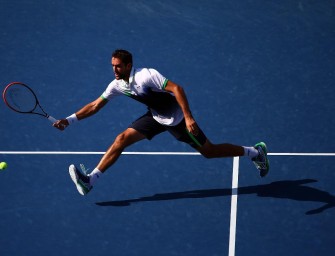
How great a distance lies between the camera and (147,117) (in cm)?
776

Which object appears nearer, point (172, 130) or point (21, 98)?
point (172, 130)

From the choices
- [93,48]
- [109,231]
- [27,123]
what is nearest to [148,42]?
[93,48]

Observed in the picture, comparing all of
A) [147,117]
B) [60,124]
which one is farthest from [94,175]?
[147,117]

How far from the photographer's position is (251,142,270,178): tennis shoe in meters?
7.99

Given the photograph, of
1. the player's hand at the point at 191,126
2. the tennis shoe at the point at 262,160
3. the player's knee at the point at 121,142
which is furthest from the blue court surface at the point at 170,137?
the player's hand at the point at 191,126

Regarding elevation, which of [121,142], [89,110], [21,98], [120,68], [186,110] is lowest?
[121,142]

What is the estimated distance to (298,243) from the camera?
23.6ft

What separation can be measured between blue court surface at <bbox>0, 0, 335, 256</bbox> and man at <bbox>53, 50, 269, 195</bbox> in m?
0.45

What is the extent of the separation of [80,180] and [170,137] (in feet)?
5.76

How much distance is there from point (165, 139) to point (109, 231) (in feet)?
6.03

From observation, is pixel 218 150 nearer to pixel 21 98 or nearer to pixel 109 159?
pixel 109 159

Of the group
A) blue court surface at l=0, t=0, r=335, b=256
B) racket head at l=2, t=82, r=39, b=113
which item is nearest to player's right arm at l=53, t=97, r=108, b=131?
racket head at l=2, t=82, r=39, b=113

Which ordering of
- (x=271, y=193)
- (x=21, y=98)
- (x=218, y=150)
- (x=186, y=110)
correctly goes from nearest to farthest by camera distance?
1. (x=186, y=110)
2. (x=218, y=150)
3. (x=271, y=193)
4. (x=21, y=98)

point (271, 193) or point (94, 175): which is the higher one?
point (271, 193)
